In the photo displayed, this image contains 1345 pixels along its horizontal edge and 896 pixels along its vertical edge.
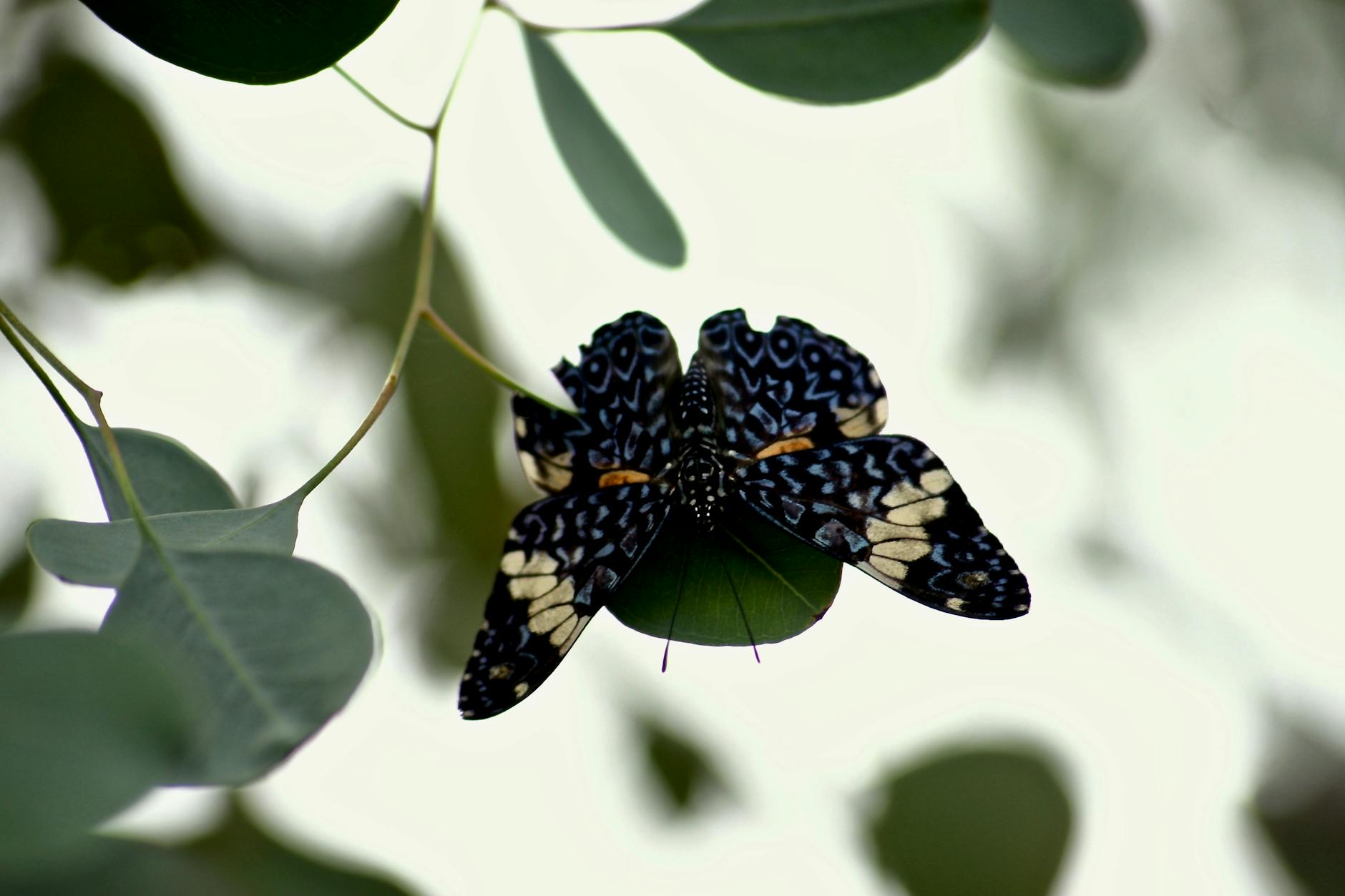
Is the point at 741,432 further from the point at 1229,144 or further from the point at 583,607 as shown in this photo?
the point at 1229,144

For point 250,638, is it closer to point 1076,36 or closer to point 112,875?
point 112,875

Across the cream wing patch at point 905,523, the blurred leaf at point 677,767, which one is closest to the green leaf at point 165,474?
the cream wing patch at point 905,523

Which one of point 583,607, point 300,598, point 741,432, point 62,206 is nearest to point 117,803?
point 300,598

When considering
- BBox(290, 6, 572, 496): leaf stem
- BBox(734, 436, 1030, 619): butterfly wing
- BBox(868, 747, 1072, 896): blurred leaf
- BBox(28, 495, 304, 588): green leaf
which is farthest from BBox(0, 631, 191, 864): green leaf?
BBox(868, 747, 1072, 896): blurred leaf

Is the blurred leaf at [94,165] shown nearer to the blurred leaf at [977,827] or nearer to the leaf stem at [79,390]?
the leaf stem at [79,390]

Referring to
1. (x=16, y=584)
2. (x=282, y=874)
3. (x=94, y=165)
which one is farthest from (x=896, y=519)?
(x=94, y=165)

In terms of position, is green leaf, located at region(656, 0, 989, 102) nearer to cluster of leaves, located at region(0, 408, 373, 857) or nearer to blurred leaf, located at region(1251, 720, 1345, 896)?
cluster of leaves, located at region(0, 408, 373, 857)
